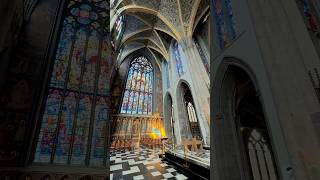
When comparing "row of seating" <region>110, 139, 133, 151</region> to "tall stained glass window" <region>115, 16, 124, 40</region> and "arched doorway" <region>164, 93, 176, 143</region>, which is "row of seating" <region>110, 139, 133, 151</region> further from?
"tall stained glass window" <region>115, 16, 124, 40</region>

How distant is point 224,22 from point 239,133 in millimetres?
2843

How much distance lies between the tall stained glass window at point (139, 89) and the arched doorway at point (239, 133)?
377 inches

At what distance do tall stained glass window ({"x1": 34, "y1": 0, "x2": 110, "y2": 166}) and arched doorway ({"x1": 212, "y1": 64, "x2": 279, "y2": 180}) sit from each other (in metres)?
2.39

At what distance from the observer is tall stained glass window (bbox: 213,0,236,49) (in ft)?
9.74

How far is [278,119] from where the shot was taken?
175cm

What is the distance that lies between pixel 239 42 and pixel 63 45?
3703 millimetres

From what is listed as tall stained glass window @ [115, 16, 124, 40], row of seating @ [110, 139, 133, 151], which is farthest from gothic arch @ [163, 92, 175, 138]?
tall stained glass window @ [115, 16, 124, 40]

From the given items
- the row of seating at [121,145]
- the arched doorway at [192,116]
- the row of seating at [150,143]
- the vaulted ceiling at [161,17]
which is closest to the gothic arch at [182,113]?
the arched doorway at [192,116]

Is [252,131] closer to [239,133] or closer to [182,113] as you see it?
[239,133]

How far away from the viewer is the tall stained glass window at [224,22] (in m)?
2.97

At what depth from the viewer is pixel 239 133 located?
9.43 ft

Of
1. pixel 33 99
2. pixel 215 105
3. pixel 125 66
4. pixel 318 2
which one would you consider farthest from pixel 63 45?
pixel 125 66

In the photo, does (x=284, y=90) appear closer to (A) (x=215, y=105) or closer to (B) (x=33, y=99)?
(A) (x=215, y=105)

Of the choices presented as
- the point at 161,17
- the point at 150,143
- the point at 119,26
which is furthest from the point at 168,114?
the point at 119,26
